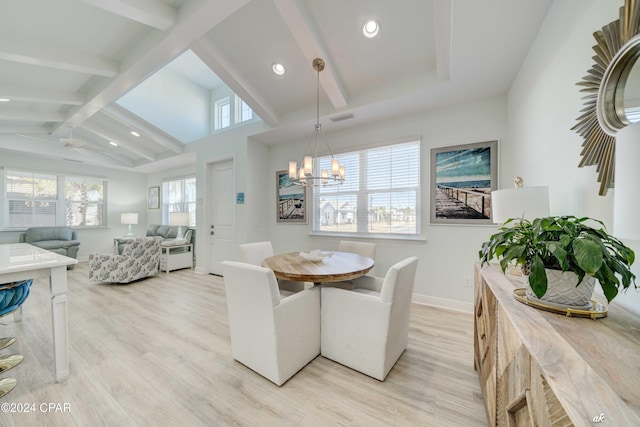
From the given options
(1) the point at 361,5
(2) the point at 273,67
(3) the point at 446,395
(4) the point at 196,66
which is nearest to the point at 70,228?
(4) the point at 196,66

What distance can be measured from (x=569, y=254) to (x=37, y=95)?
5.90 meters

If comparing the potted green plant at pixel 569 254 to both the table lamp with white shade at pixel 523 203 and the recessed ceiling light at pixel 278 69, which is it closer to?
the table lamp with white shade at pixel 523 203

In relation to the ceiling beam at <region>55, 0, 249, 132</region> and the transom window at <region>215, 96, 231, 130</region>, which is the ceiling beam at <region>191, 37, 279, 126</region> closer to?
the ceiling beam at <region>55, 0, 249, 132</region>

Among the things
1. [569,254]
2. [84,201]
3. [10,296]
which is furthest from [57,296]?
[84,201]

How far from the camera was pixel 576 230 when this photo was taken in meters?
0.87

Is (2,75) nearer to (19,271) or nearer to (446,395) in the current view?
(19,271)

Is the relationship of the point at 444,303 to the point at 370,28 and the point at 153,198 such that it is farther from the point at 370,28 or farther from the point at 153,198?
the point at 153,198

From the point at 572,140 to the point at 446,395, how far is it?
1787mm

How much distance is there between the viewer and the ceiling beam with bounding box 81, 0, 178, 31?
1.94 metres

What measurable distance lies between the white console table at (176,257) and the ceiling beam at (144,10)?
405 cm

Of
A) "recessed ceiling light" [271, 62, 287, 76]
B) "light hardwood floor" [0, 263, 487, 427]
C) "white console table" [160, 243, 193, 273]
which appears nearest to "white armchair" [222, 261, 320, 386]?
"light hardwood floor" [0, 263, 487, 427]

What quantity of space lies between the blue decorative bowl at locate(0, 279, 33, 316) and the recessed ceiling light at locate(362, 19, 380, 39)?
369cm

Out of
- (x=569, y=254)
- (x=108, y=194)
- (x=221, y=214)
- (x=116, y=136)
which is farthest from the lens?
(x=108, y=194)

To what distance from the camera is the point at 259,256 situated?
294 centimetres
